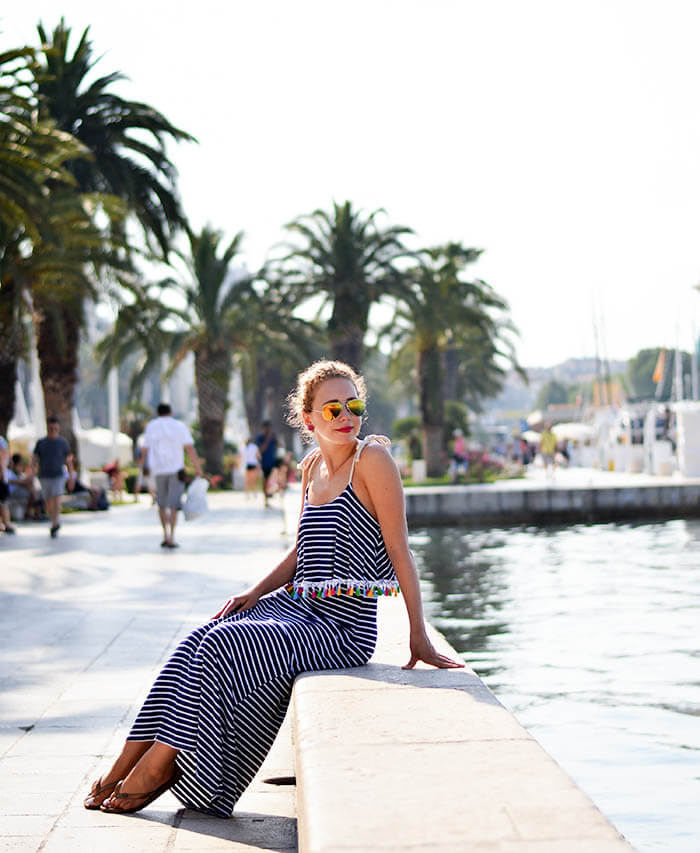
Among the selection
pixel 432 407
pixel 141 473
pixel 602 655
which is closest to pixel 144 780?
pixel 602 655

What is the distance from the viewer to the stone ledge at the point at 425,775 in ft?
8.20

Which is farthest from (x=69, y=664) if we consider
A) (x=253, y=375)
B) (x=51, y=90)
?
(x=253, y=375)

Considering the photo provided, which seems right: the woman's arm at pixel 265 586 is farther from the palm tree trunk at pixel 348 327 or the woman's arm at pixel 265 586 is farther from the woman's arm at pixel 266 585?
the palm tree trunk at pixel 348 327

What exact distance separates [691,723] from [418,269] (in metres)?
30.7

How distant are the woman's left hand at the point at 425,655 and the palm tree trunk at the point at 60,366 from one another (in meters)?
21.4

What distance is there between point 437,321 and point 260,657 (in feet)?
105

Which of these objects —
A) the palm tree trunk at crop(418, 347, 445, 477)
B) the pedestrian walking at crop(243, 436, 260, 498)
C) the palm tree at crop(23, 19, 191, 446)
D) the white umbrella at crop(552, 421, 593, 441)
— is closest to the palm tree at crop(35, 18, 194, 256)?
the palm tree at crop(23, 19, 191, 446)

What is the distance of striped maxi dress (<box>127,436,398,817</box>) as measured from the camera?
3.93 meters

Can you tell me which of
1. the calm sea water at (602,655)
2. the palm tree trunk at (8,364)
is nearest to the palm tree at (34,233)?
the palm tree trunk at (8,364)

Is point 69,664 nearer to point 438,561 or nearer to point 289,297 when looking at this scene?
point 438,561

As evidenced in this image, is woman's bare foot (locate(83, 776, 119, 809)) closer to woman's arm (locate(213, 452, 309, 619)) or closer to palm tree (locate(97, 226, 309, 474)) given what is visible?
woman's arm (locate(213, 452, 309, 619))

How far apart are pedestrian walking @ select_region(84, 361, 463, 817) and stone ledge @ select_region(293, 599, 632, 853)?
167mm

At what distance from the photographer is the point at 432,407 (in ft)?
135

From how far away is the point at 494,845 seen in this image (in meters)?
2.44
